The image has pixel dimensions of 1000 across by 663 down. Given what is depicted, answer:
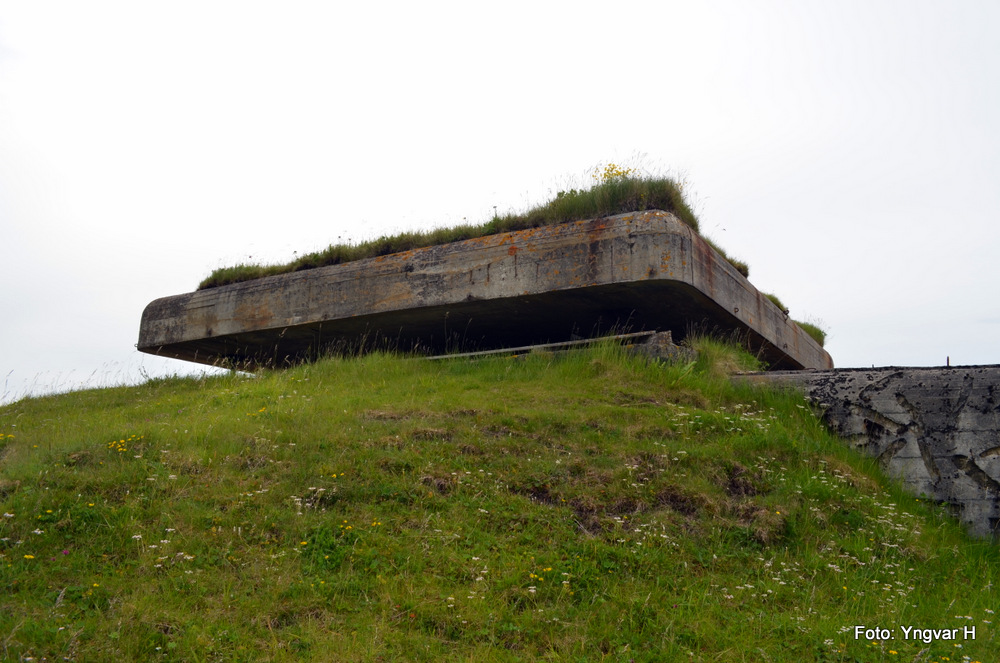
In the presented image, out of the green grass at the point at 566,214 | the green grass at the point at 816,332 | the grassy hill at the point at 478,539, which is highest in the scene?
the green grass at the point at 566,214

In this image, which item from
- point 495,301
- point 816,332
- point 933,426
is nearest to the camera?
point 933,426

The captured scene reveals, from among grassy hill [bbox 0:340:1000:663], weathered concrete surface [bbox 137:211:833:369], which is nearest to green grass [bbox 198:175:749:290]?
weathered concrete surface [bbox 137:211:833:369]

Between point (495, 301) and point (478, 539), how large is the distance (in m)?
4.19

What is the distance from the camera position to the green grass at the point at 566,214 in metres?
8.40

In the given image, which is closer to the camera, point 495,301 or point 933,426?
point 933,426

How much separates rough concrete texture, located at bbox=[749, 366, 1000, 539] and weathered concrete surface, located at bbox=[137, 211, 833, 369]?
1.91m

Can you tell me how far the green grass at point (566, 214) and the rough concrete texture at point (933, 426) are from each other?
2631mm

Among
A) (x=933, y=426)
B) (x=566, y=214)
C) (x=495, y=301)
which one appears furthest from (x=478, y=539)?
(x=566, y=214)

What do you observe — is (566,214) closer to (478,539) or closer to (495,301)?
(495,301)

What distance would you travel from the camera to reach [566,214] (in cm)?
858

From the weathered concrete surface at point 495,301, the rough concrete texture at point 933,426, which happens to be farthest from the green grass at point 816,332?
the rough concrete texture at point 933,426

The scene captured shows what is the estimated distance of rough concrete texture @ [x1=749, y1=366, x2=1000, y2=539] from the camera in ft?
19.1

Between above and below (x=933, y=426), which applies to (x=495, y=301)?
above

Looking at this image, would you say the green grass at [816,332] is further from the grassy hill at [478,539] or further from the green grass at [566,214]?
the grassy hill at [478,539]
